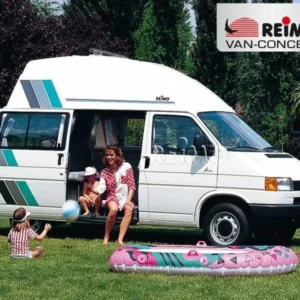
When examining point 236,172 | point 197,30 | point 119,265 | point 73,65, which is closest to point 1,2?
point 197,30

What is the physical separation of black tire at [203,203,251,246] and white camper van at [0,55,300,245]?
0.5 inches

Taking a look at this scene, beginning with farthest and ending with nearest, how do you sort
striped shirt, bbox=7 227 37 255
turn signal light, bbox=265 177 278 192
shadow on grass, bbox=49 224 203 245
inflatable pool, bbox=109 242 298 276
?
shadow on grass, bbox=49 224 203 245, turn signal light, bbox=265 177 278 192, striped shirt, bbox=7 227 37 255, inflatable pool, bbox=109 242 298 276

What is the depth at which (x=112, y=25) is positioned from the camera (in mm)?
42094

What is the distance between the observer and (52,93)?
14.6 metres

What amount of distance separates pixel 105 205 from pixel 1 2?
20.4 m

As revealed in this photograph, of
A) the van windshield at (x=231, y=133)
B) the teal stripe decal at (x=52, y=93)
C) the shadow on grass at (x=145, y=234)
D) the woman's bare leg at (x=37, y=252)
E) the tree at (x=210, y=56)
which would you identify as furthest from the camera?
the tree at (x=210, y=56)

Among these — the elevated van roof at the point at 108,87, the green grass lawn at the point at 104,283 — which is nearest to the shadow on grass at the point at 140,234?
the elevated van roof at the point at 108,87

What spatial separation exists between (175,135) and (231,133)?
0.78m

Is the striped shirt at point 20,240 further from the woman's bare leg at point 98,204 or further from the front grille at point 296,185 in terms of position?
the front grille at point 296,185

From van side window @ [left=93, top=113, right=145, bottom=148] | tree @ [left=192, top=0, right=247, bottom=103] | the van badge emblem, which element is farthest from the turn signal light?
tree @ [left=192, top=0, right=247, bottom=103]

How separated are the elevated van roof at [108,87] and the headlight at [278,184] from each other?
151 cm

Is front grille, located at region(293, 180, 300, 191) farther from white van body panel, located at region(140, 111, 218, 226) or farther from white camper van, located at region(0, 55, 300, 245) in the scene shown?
white van body panel, located at region(140, 111, 218, 226)

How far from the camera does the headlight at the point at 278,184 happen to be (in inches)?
514

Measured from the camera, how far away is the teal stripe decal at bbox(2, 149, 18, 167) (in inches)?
574
